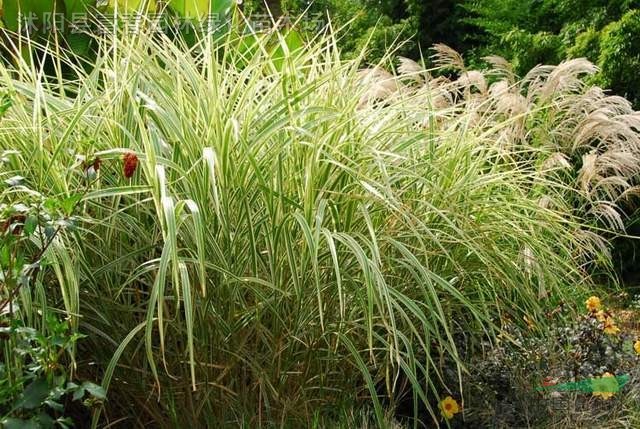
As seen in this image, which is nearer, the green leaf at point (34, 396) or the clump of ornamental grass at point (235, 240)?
the green leaf at point (34, 396)

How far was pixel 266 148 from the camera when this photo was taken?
9.56ft

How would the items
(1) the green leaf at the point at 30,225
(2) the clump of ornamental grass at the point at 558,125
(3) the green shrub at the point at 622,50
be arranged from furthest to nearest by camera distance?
(3) the green shrub at the point at 622,50
(2) the clump of ornamental grass at the point at 558,125
(1) the green leaf at the point at 30,225

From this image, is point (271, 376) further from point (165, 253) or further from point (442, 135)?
point (442, 135)

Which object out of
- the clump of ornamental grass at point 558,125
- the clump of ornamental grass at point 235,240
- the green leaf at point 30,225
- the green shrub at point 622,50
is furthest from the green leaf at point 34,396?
the green shrub at point 622,50

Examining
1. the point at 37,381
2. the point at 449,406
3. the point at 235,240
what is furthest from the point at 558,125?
the point at 37,381

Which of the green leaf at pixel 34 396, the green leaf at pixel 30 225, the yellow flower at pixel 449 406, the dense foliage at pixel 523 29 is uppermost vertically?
the green leaf at pixel 30 225

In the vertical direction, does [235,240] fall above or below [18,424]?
above

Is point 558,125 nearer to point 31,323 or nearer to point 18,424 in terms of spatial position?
point 31,323

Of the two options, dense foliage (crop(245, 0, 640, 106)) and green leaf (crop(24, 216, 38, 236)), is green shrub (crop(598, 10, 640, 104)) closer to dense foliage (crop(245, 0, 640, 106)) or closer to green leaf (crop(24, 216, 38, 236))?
dense foliage (crop(245, 0, 640, 106))

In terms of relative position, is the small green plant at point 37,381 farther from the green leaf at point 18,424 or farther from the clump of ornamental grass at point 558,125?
the clump of ornamental grass at point 558,125

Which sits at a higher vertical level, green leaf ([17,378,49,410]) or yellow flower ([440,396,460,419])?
green leaf ([17,378,49,410])

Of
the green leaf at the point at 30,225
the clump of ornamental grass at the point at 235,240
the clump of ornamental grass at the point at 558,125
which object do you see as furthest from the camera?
the clump of ornamental grass at the point at 558,125

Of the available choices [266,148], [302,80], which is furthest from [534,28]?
[266,148]

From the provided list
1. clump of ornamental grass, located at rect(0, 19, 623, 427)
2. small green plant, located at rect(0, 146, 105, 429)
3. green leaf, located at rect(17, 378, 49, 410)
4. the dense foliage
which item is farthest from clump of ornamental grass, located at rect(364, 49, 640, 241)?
green leaf, located at rect(17, 378, 49, 410)
